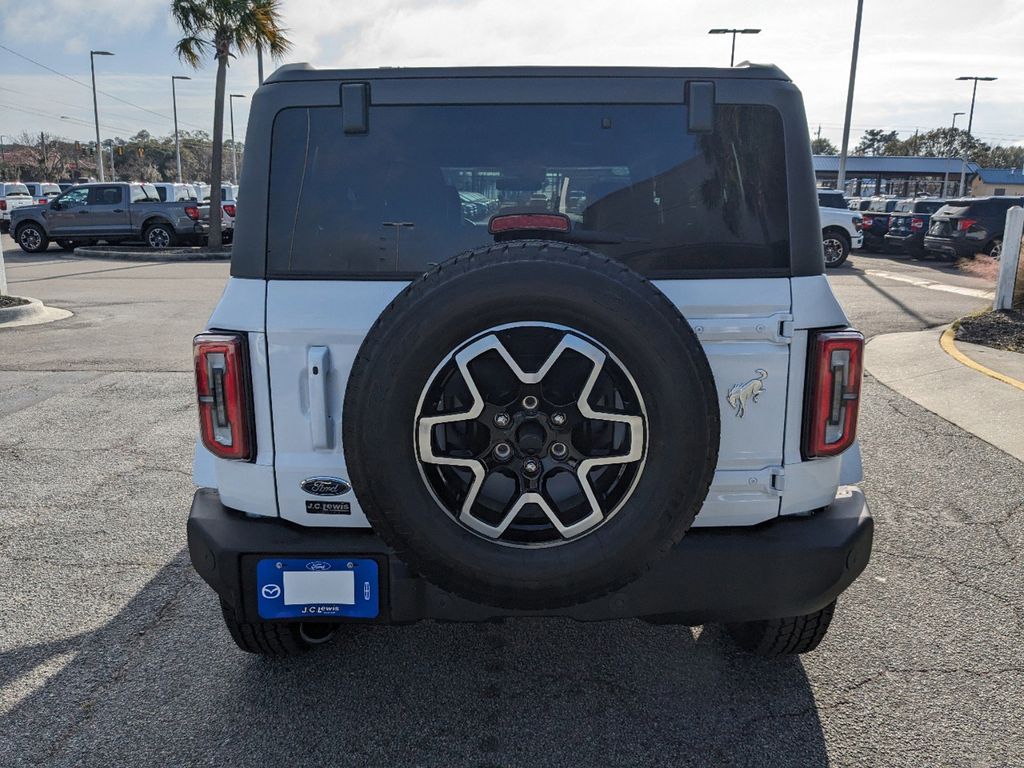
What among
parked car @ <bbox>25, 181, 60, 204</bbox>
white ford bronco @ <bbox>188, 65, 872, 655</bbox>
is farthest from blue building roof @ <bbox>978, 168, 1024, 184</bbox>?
white ford bronco @ <bbox>188, 65, 872, 655</bbox>

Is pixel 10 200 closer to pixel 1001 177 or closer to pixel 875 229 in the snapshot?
pixel 875 229

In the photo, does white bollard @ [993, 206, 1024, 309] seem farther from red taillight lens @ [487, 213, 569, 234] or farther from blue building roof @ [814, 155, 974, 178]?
blue building roof @ [814, 155, 974, 178]

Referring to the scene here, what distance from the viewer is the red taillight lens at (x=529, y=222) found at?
248cm

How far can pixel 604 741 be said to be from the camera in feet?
8.66

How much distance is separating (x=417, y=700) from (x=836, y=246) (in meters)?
19.2

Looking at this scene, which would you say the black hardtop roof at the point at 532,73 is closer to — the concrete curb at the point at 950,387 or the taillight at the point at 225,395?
the taillight at the point at 225,395

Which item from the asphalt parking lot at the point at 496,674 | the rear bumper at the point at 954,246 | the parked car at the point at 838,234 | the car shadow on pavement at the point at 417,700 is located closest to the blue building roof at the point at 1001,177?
the rear bumper at the point at 954,246

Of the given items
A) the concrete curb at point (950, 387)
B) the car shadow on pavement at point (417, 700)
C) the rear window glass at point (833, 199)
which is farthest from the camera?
the rear window glass at point (833, 199)

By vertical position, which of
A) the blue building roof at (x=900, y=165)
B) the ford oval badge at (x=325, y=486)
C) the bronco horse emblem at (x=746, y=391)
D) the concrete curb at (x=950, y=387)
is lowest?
the concrete curb at (x=950, y=387)

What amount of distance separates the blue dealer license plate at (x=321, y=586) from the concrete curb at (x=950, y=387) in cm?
470

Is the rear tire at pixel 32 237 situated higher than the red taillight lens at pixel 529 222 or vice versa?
the red taillight lens at pixel 529 222

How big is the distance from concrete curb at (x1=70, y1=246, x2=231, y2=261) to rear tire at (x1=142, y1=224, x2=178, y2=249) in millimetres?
832

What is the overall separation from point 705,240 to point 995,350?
790cm

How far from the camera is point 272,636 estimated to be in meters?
2.93
